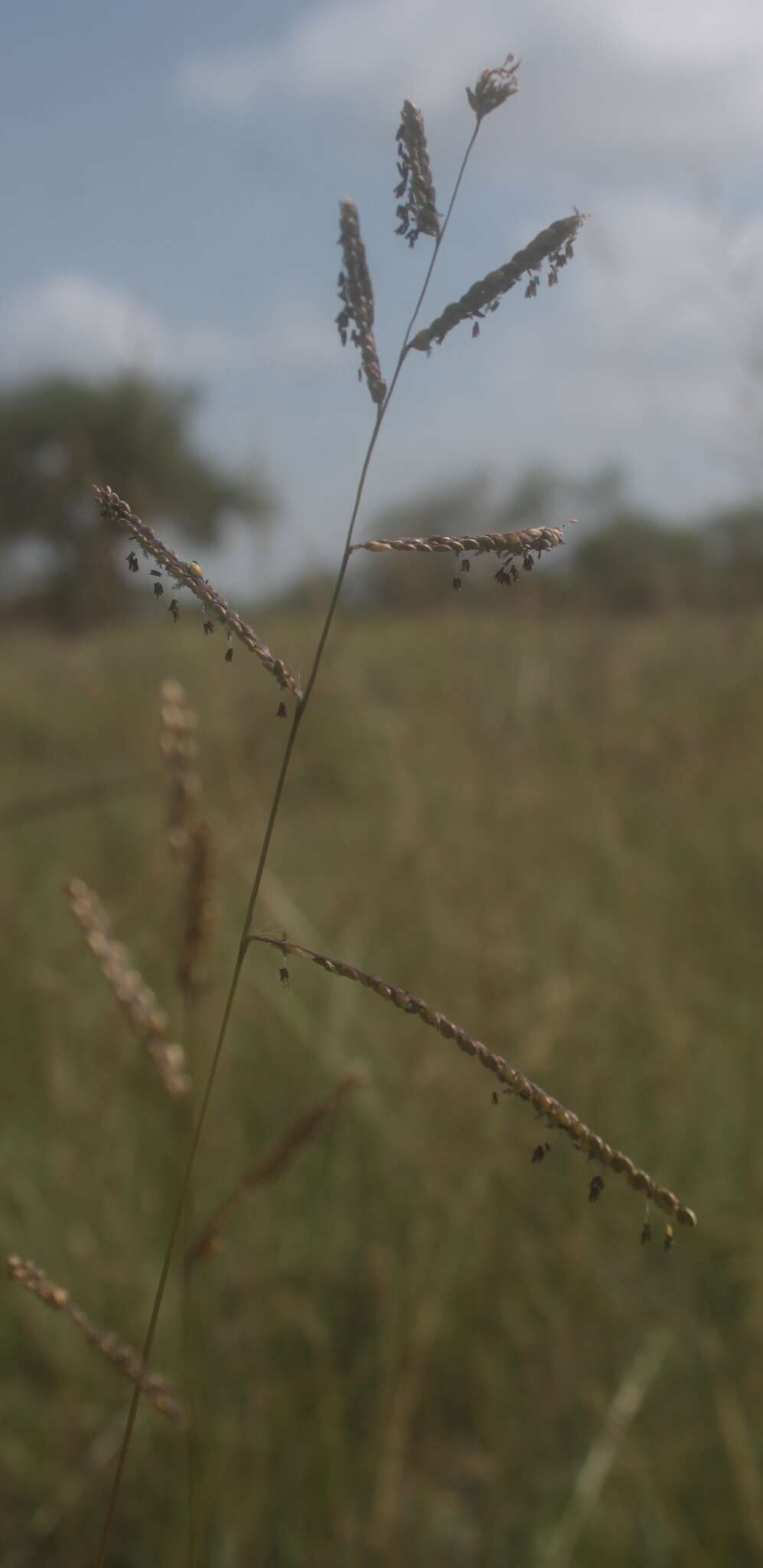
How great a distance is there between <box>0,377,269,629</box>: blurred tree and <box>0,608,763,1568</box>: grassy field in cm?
32

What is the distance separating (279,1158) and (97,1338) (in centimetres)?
15

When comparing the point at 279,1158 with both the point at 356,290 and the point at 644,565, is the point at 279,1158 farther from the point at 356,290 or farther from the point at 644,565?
the point at 644,565

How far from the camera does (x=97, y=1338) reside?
469 mm

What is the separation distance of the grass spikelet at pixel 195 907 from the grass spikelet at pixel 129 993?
0.07ft

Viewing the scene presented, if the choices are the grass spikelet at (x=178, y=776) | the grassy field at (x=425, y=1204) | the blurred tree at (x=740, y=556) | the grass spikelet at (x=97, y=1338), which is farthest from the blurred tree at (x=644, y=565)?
the grass spikelet at (x=97, y=1338)

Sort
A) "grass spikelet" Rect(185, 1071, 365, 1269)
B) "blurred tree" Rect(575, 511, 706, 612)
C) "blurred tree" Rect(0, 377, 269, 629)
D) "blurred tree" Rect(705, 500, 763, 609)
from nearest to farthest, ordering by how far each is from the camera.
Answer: "grass spikelet" Rect(185, 1071, 365, 1269) < "blurred tree" Rect(0, 377, 269, 629) < "blurred tree" Rect(705, 500, 763, 609) < "blurred tree" Rect(575, 511, 706, 612)

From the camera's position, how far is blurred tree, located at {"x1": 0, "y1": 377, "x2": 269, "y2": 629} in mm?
2012

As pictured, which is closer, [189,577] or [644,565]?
[189,577]

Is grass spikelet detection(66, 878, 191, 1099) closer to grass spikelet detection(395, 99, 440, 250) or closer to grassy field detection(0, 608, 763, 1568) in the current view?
grassy field detection(0, 608, 763, 1568)

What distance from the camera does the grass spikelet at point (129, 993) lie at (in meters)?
0.58

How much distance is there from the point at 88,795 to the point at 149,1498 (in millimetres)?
734

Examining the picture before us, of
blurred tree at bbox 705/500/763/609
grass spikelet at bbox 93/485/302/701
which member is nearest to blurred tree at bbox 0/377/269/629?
grass spikelet at bbox 93/485/302/701

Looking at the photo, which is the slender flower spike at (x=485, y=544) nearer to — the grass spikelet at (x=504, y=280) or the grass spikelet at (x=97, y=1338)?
the grass spikelet at (x=504, y=280)

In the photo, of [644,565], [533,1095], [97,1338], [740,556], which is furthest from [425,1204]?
[644,565]
